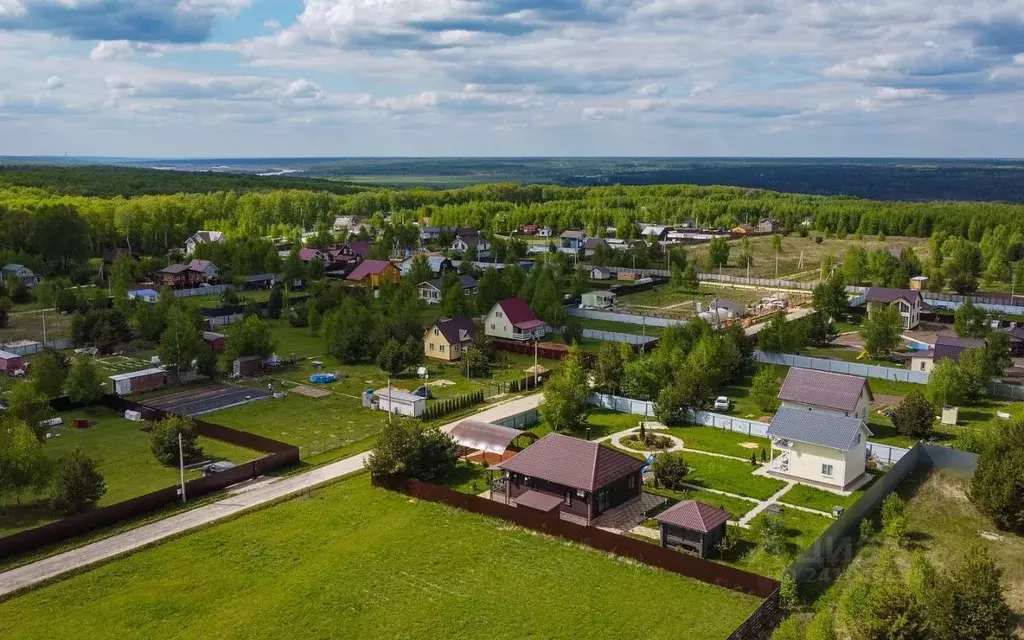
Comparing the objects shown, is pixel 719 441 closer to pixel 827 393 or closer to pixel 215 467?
pixel 827 393

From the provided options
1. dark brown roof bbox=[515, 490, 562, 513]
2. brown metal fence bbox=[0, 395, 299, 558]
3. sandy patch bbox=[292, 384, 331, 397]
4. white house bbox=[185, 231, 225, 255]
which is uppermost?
white house bbox=[185, 231, 225, 255]

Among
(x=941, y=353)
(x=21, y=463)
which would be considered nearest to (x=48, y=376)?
(x=21, y=463)

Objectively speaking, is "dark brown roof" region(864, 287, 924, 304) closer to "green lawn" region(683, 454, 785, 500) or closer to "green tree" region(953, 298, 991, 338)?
"green tree" region(953, 298, 991, 338)

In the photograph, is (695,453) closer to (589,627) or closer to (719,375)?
(719,375)

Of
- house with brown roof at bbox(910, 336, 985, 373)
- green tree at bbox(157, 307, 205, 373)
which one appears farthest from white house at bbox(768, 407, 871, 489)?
green tree at bbox(157, 307, 205, 373)

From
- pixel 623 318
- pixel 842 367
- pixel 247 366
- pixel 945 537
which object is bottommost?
pixel 945 537
